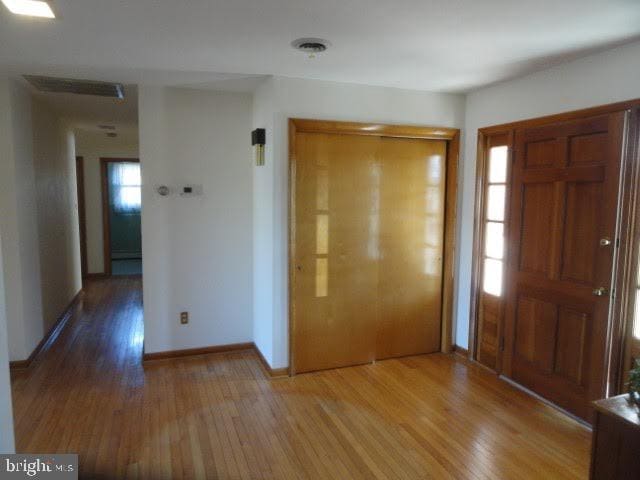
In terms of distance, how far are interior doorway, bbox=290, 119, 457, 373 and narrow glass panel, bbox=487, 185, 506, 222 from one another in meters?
0.37

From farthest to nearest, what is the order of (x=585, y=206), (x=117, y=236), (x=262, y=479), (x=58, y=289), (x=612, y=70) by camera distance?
(x=117, y=236)
(x=58, y=289)
(x=585, y=206)
(x=612, y=70)
(x=262, y=479)

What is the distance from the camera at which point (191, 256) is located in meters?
3.93

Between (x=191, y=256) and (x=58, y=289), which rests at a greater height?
(x=191, y=256)

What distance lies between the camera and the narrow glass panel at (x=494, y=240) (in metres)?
3.60

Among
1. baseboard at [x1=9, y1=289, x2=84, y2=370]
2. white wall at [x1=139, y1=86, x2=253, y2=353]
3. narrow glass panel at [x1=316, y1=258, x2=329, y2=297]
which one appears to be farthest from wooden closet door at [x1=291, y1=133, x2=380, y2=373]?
baseboard at [x1=9, y1=289, x2=84, y2=370]

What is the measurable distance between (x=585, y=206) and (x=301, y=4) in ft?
7.05

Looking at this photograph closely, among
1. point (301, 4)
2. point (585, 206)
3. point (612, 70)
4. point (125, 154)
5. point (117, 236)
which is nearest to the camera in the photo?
point (301, 4)

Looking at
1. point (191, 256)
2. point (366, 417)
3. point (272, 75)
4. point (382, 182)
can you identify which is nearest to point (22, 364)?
point (191, 256)

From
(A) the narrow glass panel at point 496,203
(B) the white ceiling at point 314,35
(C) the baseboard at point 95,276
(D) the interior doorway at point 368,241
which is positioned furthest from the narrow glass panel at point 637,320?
(C) the baseboard at point 95,276

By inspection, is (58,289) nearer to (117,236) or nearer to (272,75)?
(272,75)

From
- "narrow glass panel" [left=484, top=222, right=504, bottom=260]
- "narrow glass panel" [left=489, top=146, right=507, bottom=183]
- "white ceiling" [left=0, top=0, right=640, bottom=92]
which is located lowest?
"narrow glass panel" [left=484, top=222, right=504, bottom=260]

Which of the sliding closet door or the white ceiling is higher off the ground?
the white ceiling

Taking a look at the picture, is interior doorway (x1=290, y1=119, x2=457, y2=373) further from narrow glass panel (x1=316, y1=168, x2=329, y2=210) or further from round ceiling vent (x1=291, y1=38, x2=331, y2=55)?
round ceiling vent (x1=291, y1=38, x2=331, y2=55)

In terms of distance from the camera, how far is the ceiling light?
6.62 ft
